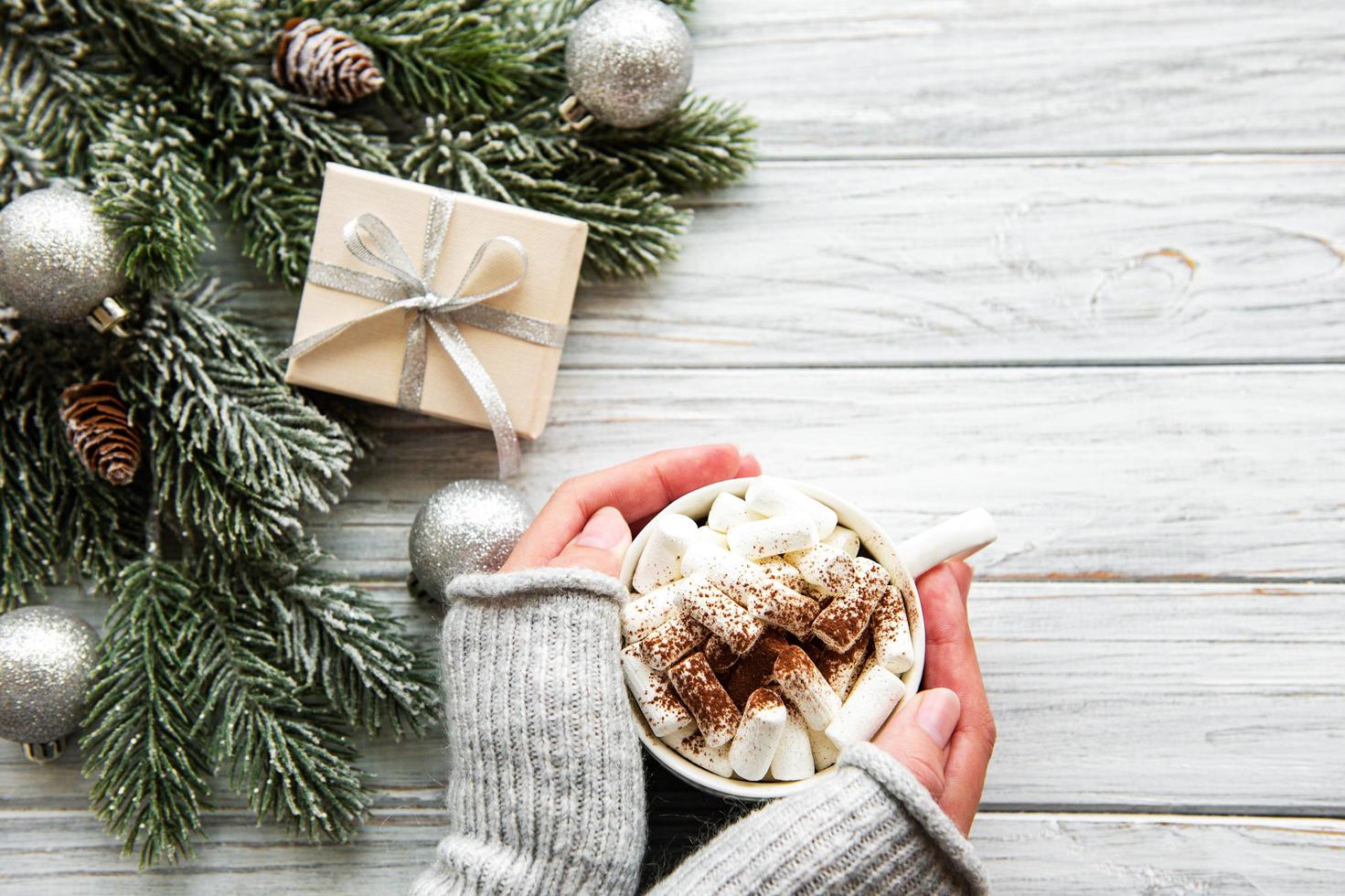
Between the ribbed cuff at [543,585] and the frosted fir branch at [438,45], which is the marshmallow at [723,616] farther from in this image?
the frosted fir branch at [438,45]

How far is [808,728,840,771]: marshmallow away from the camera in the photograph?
88cm

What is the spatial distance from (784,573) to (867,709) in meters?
0.14

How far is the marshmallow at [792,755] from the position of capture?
2.86ft

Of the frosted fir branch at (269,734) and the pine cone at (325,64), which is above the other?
the pine cone at (325,64)

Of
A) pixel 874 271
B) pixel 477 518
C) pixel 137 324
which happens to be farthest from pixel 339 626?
pixel 874 271

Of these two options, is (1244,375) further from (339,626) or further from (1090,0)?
(339,626)

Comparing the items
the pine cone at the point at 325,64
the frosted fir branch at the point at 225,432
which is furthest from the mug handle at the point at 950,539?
the pine cone at the point at 325,64

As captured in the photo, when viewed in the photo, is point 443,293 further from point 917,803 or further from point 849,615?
point 917,803

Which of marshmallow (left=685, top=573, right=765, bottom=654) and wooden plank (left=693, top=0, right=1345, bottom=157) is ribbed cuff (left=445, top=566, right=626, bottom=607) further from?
wooden plank (left=693, top=0, right=1345, bottom=157)

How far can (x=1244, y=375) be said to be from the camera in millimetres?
1146

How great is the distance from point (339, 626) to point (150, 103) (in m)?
0.61

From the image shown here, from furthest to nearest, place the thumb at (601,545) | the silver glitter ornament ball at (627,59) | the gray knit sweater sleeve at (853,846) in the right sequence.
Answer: the silver glitter ornament ball at (627,59) < the thumb at (601,545) < the gray knit sweater sleeve at (853,846)

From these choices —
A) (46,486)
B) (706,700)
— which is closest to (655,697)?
(706,700)

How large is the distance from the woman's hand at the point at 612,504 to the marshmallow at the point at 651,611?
5cm
